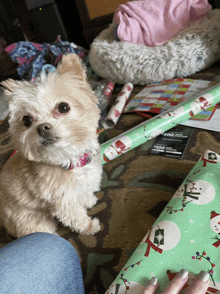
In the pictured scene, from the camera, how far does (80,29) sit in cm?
271

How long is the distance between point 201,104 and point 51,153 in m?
0.86

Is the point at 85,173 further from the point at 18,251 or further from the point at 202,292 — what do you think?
the point at 202,292

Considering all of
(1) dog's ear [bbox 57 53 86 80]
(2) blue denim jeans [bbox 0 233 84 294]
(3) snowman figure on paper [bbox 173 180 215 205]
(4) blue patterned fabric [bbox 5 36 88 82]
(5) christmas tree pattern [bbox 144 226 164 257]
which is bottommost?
(5) christmas tree pattern [bbox 144 226 164 257]

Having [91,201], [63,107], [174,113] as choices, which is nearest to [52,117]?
[63,107]

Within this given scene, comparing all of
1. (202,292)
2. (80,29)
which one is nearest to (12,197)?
(202,292)

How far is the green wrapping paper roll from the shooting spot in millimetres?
1103

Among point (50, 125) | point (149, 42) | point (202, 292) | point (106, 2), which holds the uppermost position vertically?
point (106, 2)

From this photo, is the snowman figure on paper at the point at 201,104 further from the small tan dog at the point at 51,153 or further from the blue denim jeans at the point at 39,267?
the blue denim jeans at the point at 39,267

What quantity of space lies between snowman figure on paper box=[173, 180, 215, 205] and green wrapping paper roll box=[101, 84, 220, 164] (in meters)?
0.41

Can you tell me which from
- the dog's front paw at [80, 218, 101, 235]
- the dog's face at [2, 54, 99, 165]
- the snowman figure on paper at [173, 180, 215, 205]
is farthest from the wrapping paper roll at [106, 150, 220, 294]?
the dog's face at [2, 54, 99, 165]

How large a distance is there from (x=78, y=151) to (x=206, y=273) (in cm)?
53

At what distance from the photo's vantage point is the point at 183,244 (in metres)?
0.62

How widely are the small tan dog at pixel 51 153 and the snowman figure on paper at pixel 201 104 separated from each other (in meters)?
0.59

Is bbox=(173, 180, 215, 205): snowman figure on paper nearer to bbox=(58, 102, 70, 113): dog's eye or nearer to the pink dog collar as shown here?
the pink dog collar
